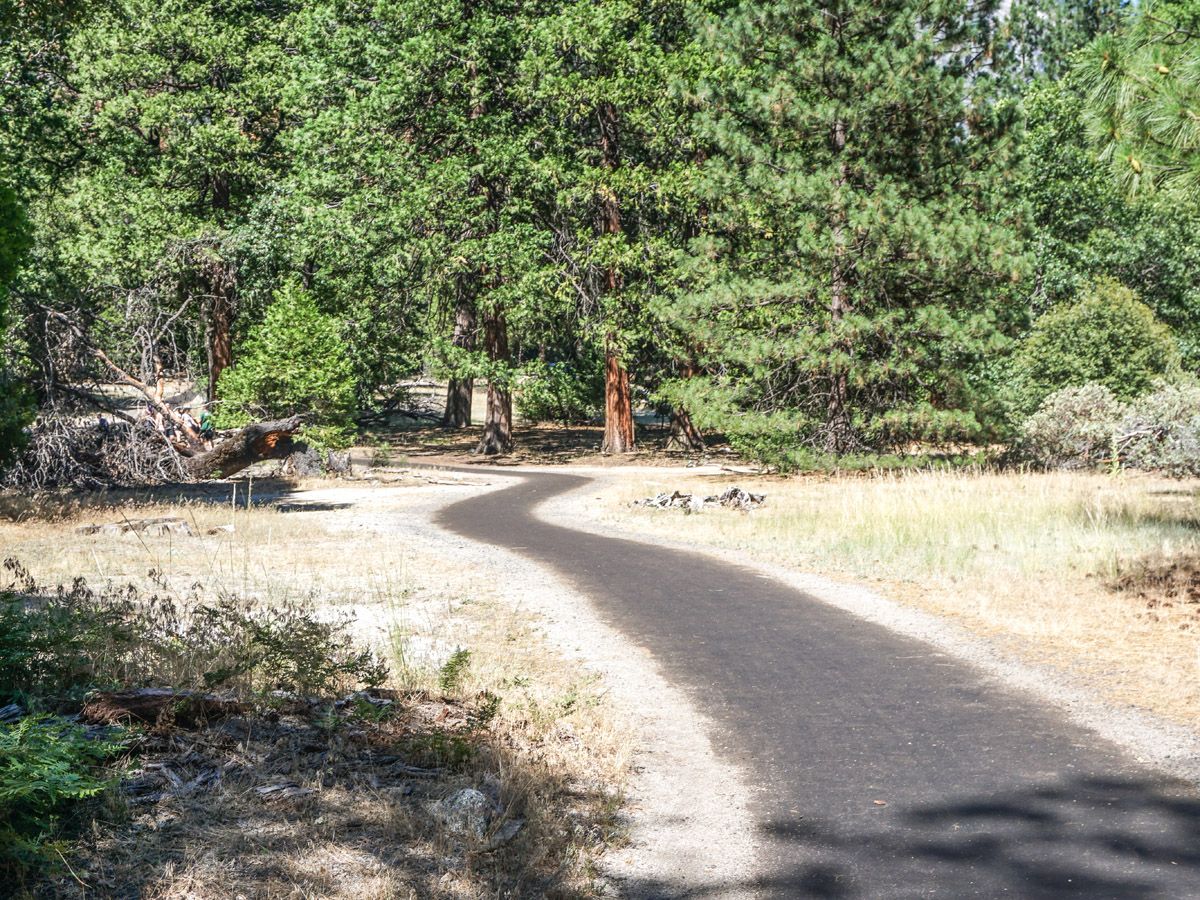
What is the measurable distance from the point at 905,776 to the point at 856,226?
63.4ft

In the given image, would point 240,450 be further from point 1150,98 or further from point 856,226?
point 1150,98

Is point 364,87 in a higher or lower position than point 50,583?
higher

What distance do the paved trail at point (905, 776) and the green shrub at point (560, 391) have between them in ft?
77.6

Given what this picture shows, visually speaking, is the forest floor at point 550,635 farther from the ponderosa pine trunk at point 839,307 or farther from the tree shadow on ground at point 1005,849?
the ponderosa pine trunk at point 839,307

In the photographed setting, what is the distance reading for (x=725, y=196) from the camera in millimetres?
25906

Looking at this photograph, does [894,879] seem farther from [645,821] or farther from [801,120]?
[801,120]

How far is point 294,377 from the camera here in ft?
85.9

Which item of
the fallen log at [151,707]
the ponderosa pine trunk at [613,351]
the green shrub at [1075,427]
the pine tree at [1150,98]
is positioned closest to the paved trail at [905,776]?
the fallen log at [151,707]

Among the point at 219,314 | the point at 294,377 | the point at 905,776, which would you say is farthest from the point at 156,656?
the point at 219,314

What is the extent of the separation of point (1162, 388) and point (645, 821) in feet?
73.4

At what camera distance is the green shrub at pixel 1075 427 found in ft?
80.2

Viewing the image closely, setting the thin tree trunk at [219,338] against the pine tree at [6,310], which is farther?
the thin tree trunk at [219,338]

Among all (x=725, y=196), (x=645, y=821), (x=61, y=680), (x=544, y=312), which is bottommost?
(x=645, y=821)

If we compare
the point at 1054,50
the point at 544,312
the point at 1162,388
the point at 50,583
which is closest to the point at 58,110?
the point at 544,312
